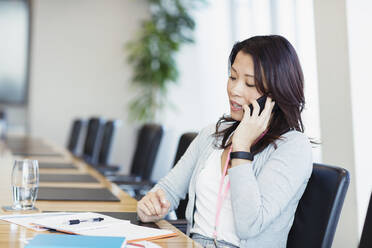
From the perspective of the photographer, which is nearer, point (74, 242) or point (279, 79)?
point (74, 242)

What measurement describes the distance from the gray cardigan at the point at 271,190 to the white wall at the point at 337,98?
1.06 meters

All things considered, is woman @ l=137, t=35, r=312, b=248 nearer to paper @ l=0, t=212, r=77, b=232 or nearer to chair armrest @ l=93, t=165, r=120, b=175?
paper @ l=0, t=212, r=77, b=232

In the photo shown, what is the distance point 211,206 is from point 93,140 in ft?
11.0

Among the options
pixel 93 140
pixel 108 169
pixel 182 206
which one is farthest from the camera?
pixel 93 140

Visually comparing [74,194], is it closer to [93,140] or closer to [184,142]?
[184,142]

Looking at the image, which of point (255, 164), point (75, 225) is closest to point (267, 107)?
point (255, 164)

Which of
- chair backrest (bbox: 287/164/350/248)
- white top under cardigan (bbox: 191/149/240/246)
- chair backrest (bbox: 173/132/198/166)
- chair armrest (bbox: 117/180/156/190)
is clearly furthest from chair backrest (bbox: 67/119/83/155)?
chair backrest (bbox: 287/164/350/248)

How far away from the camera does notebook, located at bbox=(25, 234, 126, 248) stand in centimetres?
117

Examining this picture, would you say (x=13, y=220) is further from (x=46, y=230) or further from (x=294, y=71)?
(x=294, y=71)

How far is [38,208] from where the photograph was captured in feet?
5.84

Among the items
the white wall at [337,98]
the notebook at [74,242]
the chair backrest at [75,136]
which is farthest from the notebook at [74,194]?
the chair backrest at [75,136]

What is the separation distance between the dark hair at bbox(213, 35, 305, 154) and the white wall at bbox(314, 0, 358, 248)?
0.99 metres

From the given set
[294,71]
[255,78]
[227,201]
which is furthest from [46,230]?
[294,71]

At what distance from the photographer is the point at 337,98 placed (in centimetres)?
267
